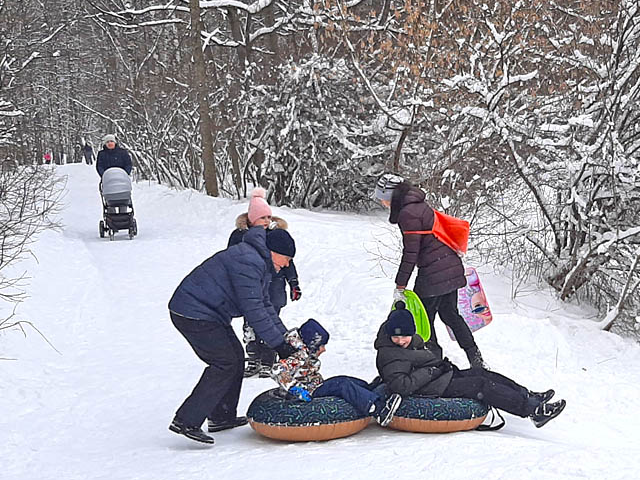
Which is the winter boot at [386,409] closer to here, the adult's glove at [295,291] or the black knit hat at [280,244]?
the black knit hat at [280,244]

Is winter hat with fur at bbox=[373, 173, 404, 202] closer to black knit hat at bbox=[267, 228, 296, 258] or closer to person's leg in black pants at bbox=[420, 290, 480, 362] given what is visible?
person's leg in black pants at bbox=[420, 290, 480, 362]

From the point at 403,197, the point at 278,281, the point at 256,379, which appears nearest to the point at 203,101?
the point at 278,281

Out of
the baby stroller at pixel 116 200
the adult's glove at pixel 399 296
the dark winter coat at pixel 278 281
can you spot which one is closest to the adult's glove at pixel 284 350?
the adult's glove at pixel 399 296

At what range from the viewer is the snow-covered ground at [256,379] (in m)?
4.20

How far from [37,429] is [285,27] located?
13637 millimetres

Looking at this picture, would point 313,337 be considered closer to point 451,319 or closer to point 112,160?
point 451,319

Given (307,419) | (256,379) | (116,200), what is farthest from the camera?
(116,200)

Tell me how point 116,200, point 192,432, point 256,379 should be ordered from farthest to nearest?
1. point 116,200
2. point 256,379
3. point 192,432

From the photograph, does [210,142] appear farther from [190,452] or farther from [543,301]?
[190,452]

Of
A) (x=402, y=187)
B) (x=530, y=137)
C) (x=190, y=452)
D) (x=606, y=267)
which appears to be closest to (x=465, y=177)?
(x=530, y=137)

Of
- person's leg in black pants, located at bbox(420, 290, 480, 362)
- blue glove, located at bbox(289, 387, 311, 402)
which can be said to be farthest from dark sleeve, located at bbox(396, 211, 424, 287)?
blue glove, located at bbox(289, 387, 311, 402)

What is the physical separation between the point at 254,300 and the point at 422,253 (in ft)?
5.95

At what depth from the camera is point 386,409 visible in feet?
16.2

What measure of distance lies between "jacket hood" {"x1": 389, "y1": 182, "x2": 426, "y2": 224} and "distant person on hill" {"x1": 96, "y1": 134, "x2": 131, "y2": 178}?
9.40 m
